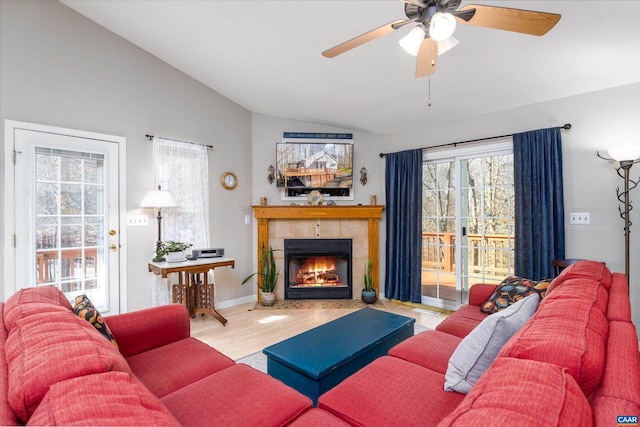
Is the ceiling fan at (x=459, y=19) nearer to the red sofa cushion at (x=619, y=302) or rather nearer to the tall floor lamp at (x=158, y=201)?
the red sofa cushion at (x=619, y=302)

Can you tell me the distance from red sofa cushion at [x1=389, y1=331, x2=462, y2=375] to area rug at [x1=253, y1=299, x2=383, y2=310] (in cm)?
225

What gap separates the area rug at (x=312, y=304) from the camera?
4.10m

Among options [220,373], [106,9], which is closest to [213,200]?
[106,9]

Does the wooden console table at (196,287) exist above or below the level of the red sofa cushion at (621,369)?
below

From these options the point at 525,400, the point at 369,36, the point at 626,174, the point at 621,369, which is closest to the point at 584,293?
the point at 621,369

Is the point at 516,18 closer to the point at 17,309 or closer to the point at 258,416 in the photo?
the point at 258,416

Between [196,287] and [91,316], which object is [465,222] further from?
[91,316]

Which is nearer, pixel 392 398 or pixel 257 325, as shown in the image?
pixel 392 398

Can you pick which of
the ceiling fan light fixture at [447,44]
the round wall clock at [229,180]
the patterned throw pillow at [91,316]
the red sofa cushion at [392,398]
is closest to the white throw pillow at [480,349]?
the red sofa cushion at [392,398]

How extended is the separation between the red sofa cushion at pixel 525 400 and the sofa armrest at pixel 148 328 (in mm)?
1785

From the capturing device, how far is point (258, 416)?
3.93 feet

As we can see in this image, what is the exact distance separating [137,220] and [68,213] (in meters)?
0.61

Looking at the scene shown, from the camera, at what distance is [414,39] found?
1660 millimetres

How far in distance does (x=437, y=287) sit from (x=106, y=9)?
4.85 meters
